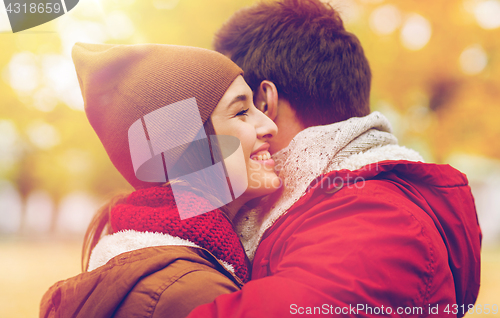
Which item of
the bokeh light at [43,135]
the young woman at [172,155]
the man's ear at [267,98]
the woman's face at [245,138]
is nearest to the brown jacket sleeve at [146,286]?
the young woman at [172,155]

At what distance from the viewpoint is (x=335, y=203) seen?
975mm

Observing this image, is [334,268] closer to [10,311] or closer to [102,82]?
[102,82]

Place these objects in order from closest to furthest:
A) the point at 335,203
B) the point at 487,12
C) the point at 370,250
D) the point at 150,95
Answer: the point at 370,250 < the point at 335,203 < the point at 150,95 < the point at 487,12

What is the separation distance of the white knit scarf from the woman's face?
9cm

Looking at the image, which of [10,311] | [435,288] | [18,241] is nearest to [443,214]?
→ [435,288]

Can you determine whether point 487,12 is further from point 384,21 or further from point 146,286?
point 146,286

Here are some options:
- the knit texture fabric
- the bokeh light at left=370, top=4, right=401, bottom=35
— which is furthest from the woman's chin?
the bokeh light at left=370, top=4, right=401, bottom=35

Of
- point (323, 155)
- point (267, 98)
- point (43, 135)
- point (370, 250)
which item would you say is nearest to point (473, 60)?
point (267, 98)

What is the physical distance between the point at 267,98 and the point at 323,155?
1.45 feet

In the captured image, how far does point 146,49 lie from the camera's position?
4.03 feet

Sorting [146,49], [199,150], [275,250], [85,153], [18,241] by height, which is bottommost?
[18,241]

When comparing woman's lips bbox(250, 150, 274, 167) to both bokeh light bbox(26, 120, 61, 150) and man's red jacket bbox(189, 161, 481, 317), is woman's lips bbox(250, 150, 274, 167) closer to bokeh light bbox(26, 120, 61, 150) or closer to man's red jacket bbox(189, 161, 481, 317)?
man's red jacket bbox(189, 161, 481, 317)

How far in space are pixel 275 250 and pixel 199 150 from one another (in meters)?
0.44

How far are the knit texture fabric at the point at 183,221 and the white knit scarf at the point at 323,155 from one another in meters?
0.18
